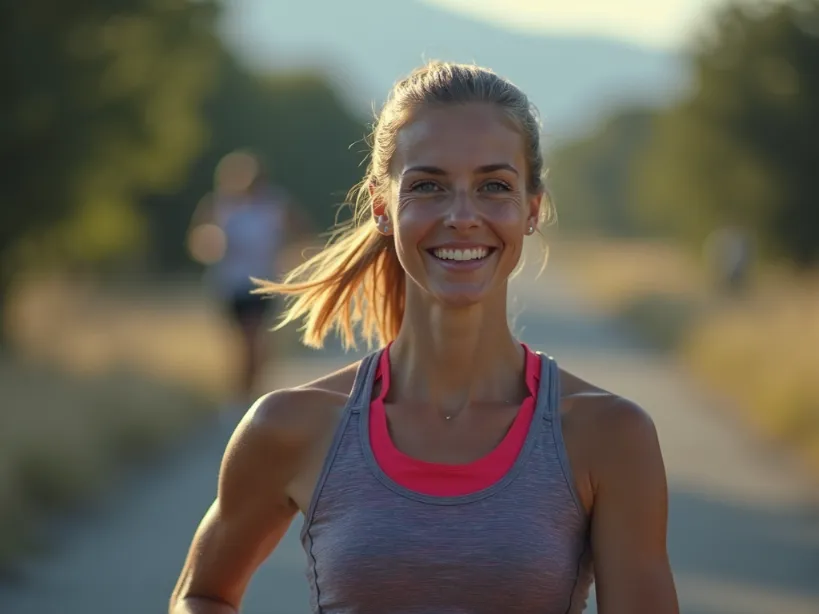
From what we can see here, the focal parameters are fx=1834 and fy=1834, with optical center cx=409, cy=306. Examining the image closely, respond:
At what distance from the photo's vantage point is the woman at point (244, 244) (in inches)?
556

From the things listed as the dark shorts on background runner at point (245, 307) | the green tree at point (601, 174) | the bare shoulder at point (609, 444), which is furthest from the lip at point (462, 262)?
the green tree at point (601, 174)

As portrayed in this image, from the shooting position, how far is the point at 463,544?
314 cm

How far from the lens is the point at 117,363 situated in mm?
16156

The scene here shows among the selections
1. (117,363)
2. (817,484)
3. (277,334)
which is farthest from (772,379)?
(277,334)

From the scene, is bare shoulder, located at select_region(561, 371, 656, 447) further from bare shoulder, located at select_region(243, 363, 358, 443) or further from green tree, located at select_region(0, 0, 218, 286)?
green tree, located at select_region(0, 0, 218, 286)

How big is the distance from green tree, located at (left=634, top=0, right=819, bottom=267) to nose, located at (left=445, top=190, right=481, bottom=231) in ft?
83.0

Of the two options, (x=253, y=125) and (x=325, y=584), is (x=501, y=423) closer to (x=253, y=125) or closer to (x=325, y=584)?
(x=325, y=584)

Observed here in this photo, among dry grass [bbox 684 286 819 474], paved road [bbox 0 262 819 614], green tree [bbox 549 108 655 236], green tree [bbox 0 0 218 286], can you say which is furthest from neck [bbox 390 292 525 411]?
green tree [bbox 549 108 655 236]

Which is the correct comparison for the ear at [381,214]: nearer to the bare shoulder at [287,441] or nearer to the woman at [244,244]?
the bare shoulder at [287,441]

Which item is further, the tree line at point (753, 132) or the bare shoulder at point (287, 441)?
the tree line at point (753, 132)

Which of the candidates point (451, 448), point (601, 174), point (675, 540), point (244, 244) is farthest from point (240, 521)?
point (601, 174)

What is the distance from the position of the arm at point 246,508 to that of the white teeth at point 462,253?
1.22 ft

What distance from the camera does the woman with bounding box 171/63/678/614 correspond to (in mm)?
3160

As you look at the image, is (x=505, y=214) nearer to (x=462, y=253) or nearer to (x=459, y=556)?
(x=462, y=253)
